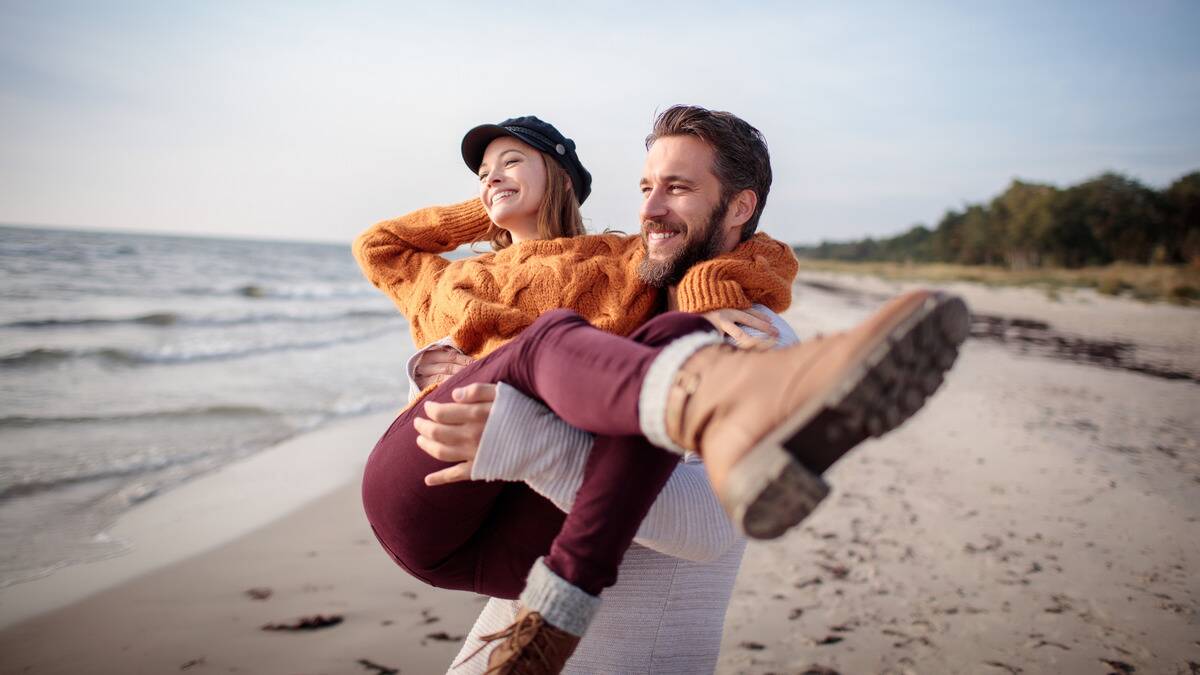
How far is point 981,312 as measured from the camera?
18.1 m

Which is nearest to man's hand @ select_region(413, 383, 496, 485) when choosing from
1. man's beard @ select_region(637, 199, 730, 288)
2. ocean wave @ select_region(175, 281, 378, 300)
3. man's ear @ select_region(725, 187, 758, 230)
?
man's beard @ select_region(637, 199, 730, 288)

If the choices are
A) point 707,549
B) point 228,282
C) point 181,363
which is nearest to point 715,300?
point 707,549

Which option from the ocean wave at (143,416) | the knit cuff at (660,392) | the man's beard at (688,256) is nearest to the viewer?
the knit cuff at (660,392)

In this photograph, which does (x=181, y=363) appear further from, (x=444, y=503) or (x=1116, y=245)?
(x=1116, y=245)

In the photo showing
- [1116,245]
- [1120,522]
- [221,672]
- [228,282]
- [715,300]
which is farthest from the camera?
[1116,245]

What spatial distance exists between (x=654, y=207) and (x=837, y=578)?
2.34 metres

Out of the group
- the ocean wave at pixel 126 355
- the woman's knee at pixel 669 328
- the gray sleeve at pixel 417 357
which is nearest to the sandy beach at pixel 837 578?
the gray sleeve at pixel 417 357

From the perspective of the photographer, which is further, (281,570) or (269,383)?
(269,383)

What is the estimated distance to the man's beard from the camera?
2271mm

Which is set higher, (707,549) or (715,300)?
(715,300)

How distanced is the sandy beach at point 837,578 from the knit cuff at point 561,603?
6.06ft

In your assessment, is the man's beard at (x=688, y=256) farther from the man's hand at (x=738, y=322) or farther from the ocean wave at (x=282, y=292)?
the ocean wave at (x=282, y=292)

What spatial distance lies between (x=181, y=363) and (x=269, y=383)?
185 cm

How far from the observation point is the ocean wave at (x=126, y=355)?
27.2 ft
